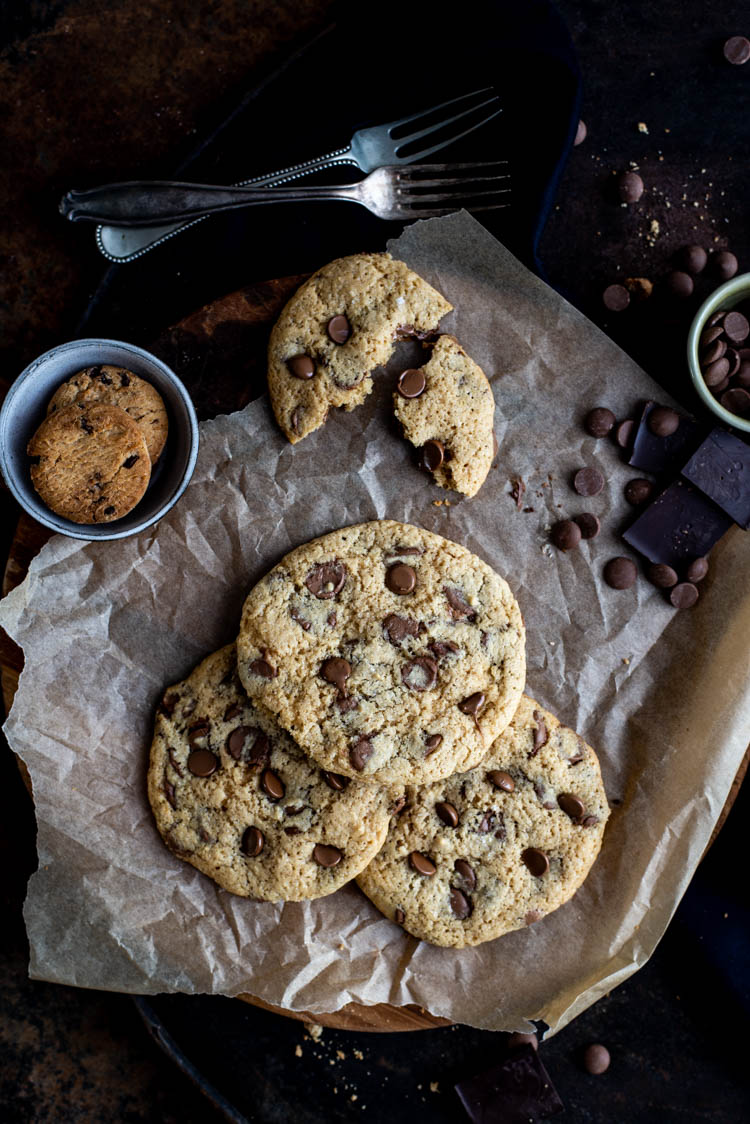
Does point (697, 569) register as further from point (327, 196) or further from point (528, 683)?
point (327, 196)

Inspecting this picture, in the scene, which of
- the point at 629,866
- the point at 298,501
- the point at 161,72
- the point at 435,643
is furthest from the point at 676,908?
the point at 161,72

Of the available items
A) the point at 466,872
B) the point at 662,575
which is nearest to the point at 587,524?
the point at 662,575

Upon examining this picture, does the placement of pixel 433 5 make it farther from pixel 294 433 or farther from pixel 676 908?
pixel 676 908

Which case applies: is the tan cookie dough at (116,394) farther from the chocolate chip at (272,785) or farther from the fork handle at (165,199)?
the chocolate chip at (272,785)

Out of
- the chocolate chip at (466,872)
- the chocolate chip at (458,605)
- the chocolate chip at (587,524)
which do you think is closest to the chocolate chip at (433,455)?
the chocolate chip at (458,605)

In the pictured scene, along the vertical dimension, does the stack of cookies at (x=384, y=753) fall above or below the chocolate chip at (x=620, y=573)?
below

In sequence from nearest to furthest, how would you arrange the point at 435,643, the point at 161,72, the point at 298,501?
the point at 435,643, the point at 298,501, the point at 161,72
